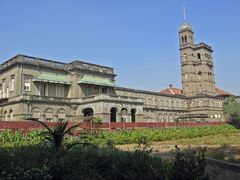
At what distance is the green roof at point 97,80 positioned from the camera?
41094mm

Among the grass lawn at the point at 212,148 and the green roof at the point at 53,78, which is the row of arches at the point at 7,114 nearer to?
the green roof at the point at 53,78

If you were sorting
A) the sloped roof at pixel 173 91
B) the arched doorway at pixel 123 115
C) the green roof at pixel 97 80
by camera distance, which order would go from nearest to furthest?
1. the arched doorway at pixel 123 115
2. the green roof at pixel 97 80
3. the sloped roof at pixel 173 91

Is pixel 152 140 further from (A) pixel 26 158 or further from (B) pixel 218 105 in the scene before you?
(B) pixel 218 105

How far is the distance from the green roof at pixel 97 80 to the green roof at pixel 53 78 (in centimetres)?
259

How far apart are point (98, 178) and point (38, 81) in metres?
33.5

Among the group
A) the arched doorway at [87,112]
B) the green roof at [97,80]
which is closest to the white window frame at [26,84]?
the green roof at [97,80]

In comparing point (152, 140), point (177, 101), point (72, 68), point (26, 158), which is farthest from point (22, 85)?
point (177, 101)

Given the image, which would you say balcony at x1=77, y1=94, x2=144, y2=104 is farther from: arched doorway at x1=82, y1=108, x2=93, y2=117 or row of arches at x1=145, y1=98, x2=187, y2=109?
row of arches at x1=145, y1=98, x2=187, y2=109

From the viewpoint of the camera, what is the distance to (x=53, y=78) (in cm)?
3847

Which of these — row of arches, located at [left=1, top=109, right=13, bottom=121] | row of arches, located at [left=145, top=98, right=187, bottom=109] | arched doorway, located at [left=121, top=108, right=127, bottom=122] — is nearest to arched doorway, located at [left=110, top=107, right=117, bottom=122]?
arched doorway, located at [left=121, top=108, right=127, bottom=122]

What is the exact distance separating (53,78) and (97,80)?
25.1 feet

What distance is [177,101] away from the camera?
64.9 metres

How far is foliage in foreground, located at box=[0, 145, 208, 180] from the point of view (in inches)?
211

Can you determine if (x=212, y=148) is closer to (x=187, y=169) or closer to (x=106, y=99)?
(x=187, y=169)
